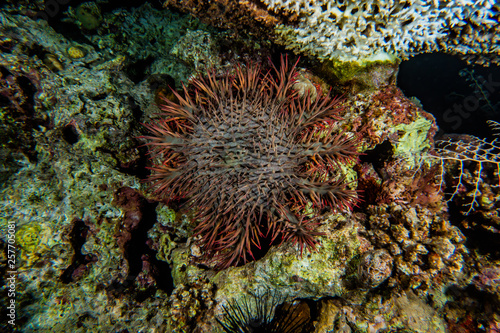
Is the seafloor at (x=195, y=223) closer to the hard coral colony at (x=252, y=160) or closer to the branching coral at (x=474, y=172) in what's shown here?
the branching coral at (x=474, y=172)

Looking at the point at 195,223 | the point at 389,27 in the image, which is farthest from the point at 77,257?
the point at 389,27

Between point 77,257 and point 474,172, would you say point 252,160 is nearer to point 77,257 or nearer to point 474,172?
point 77,257

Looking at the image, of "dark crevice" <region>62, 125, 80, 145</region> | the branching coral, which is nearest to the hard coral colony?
"dark crevice" <region>62, 125, 80, 145</region>

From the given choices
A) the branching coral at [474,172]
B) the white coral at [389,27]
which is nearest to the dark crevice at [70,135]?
the white coral at [389,27]

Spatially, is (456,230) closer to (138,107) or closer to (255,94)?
(255,94)

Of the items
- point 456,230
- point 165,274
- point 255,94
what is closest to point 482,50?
point 456,230
